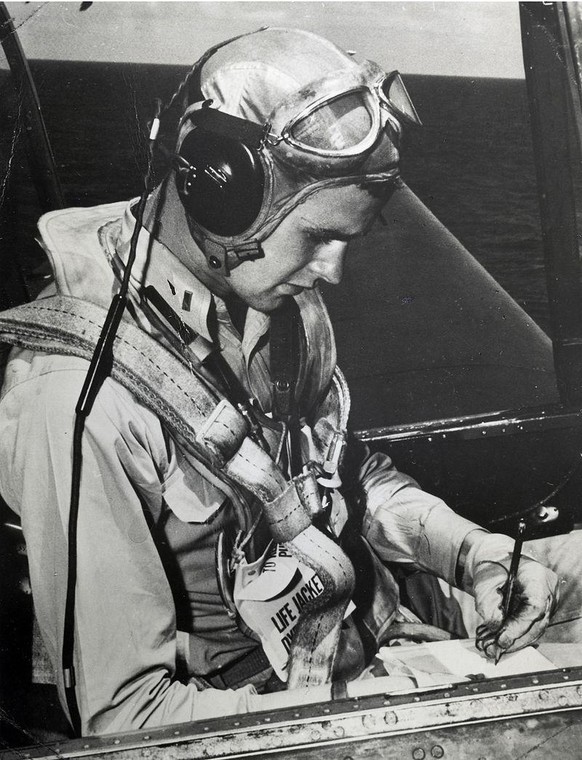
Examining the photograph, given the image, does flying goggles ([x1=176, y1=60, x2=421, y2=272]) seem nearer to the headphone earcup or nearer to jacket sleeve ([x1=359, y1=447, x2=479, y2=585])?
the headphone earcup

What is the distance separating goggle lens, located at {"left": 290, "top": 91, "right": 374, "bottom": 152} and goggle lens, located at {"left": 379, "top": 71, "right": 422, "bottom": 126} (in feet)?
0.22

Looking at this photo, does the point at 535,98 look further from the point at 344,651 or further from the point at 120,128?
the point at 344,651

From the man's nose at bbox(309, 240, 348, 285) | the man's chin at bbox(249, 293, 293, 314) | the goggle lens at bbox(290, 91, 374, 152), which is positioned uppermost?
the goggle lens at bbox(290, 91, 374, 152)

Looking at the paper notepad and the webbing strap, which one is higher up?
the webbing strap

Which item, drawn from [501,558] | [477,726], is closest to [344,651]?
[477,726]

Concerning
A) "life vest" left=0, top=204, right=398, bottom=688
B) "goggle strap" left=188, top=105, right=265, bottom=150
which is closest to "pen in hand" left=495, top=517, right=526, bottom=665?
"life vest" left=0, top=204, right=398, bottom=688

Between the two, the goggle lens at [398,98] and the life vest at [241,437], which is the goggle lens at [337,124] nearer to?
the goggle lens at [398,98]

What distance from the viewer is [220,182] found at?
1.44 meters

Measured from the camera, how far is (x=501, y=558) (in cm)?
179

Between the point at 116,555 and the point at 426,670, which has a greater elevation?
the point at 116,555

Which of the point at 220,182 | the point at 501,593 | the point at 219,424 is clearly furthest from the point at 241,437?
the point at 501,593

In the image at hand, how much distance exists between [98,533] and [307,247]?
832mm

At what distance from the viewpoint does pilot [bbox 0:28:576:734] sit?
142 cm

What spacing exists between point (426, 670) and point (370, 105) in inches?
54.9
